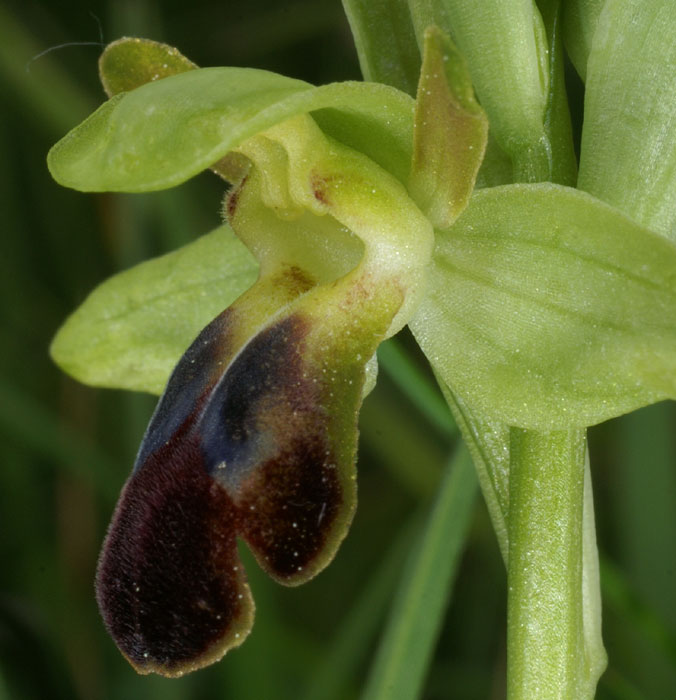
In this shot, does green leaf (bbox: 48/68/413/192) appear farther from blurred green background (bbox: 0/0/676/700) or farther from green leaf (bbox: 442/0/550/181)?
blurred green background (bbox: 0/0/676/700)

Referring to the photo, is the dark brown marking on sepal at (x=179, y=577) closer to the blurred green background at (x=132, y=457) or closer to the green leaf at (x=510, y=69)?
the green leaf at (x=510, y=69)

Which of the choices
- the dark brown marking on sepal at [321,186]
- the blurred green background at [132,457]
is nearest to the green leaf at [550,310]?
the dark brown marking on sepal at [321,186]

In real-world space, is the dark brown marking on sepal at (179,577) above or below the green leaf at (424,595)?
above

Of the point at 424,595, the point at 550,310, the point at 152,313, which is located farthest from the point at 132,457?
the point at 550,310

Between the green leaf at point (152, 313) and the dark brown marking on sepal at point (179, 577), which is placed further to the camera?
the green leaf at point (152, 313)

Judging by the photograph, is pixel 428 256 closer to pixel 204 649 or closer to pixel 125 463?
pixel 204 649
